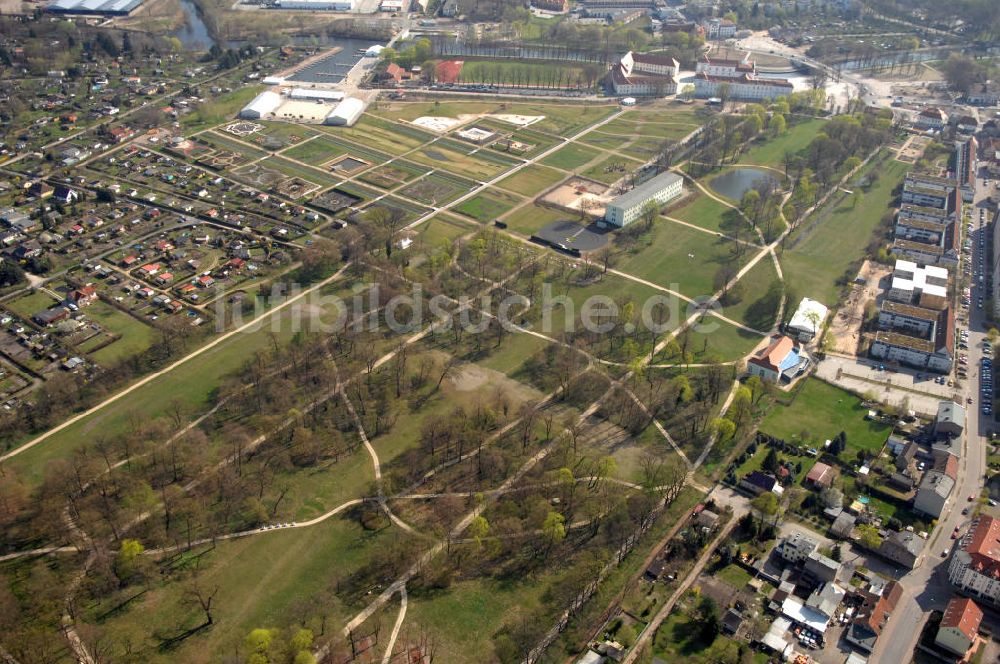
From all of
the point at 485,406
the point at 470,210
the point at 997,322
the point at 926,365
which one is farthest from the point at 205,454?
the point at 997,322

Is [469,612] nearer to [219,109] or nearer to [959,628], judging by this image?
[959,628]

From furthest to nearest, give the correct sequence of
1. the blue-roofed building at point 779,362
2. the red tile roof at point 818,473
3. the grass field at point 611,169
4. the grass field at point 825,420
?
the grass field at point 611,169 < the blue-roofed building at point 779,362 < the grass field at point 825,420 < the red tile roof at point 818,473

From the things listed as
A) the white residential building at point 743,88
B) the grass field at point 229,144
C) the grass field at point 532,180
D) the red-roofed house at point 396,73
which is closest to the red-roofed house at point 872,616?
the grass field at point 532,180

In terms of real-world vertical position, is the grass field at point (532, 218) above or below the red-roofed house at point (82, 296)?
above

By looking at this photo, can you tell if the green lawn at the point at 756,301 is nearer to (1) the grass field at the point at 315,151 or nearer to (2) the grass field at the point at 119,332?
(2) the grass field at the point at 119,332

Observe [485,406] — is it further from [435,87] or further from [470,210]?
[435,87]

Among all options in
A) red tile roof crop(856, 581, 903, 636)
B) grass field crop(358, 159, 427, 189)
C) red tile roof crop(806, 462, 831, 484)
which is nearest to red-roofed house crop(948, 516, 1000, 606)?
red tile roof crop(856, 581, 903, 636)

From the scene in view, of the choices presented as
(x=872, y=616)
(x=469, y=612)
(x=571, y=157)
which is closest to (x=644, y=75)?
(x=571, y=157)
